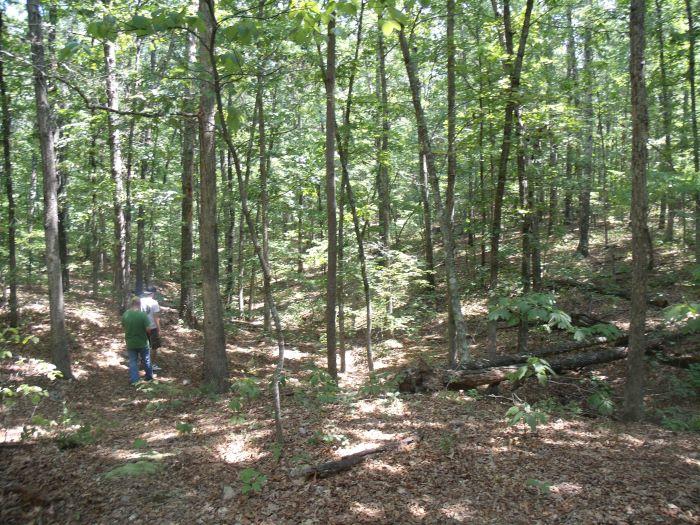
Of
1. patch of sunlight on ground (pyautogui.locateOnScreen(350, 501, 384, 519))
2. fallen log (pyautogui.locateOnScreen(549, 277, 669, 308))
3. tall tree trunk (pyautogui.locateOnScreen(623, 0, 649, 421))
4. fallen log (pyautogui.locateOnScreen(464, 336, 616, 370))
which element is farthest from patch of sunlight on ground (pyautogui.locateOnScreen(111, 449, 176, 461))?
fallen log (pyautogui.locateOnScreen(549, 277, 669, 308))

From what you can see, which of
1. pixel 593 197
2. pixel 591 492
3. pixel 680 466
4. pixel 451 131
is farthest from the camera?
pixel 593 197

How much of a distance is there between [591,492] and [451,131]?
7.34 m

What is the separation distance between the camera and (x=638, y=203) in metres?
6.18

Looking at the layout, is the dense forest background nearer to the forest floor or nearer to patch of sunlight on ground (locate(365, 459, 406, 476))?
the forest floor

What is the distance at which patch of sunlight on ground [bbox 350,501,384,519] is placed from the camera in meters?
4.31

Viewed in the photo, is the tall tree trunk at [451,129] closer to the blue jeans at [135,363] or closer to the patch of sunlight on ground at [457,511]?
the patch of sunlight on ground at [457,511]

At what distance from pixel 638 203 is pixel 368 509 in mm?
5559

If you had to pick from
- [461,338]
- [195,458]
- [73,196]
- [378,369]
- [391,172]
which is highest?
[391,172]

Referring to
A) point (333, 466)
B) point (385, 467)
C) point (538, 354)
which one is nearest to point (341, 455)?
point (333, 466)

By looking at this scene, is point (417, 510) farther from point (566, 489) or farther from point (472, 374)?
point (472, 374)

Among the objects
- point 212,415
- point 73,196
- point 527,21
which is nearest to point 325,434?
point 212,415

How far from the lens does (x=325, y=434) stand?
615 centimetres

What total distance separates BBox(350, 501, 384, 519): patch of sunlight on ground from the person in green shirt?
21.4 feet

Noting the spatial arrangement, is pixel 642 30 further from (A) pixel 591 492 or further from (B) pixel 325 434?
(B) pixel 325 434
